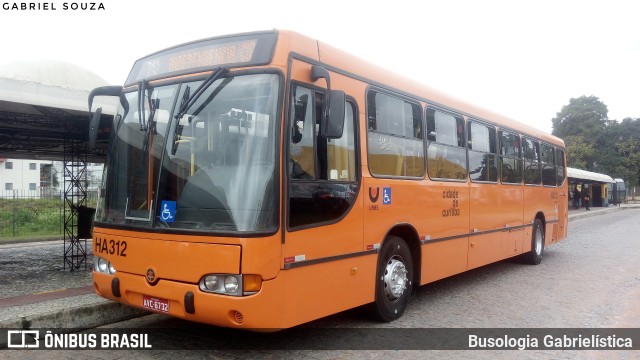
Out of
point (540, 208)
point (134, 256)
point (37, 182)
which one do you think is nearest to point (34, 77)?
point (134, 256)

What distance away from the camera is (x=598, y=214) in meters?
35.1

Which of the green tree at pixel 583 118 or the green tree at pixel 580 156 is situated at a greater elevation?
the green tree at pixel 583 118

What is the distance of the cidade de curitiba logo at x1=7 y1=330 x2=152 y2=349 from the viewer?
554 cm

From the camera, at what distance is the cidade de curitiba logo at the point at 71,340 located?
5.54 metres

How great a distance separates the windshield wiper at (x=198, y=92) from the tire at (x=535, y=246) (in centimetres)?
Result: 918

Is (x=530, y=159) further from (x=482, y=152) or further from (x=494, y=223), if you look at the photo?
(x=482, y=152)

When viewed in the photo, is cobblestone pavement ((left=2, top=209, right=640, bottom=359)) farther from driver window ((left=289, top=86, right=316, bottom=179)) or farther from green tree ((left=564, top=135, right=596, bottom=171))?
green tree ((left=564, top=135, right=596, bottom=171))

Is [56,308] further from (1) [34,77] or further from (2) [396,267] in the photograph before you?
(1) [34,77]

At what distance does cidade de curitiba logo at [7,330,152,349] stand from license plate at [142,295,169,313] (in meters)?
0.72

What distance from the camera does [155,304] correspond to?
4.90 metres

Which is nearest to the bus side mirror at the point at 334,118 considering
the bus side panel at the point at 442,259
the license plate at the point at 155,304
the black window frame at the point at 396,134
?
the black window frame at the point at 396,134

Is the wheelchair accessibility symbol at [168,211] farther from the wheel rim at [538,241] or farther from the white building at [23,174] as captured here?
the white building at [23,174]

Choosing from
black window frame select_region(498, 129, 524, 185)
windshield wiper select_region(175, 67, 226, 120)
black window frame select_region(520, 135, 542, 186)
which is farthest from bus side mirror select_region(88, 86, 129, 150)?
black window frame select_region(520, 135, 542, 186)

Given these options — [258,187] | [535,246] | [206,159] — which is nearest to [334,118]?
[258,187]
